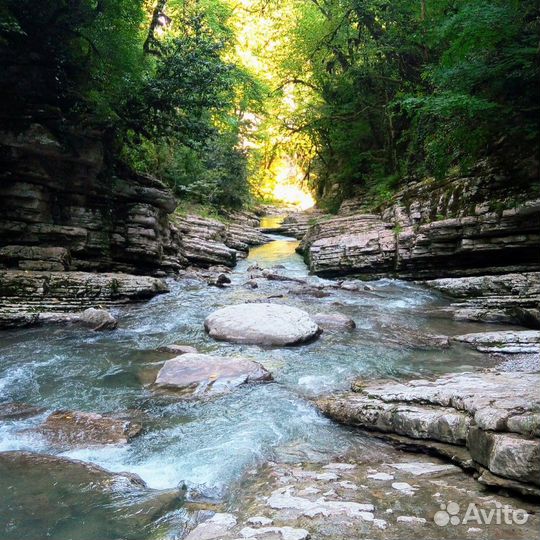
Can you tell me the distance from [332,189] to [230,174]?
6.17 m

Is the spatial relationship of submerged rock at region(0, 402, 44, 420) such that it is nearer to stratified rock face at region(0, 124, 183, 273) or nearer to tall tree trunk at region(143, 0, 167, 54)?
stratified rock face at region(0, 124, 183, 273)

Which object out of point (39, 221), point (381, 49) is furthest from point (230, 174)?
point (39, 221)

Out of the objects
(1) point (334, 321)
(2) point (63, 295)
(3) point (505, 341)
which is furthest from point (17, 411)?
(3) point (505, 341)

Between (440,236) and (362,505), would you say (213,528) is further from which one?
(440,236)

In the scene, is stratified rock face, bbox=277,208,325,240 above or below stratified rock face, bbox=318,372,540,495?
above

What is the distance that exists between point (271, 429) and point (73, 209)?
9445 millimetres

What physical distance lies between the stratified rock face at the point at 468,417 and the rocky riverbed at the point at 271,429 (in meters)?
0.01

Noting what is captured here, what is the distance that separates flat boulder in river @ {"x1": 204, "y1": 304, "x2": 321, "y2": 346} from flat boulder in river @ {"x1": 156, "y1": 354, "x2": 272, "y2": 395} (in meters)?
1.33

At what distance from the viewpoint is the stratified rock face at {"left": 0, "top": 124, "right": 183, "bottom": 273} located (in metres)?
9.94

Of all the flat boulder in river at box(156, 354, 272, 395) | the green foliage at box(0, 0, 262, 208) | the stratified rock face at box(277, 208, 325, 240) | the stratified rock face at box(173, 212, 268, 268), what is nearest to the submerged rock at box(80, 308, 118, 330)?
the flat boulder in river at box(156, 354, 272, 395)

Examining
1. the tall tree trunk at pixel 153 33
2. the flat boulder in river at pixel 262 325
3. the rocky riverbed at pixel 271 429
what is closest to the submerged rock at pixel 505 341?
the rocky riverbed at pixel 271 429

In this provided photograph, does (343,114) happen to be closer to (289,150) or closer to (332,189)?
(332,189)

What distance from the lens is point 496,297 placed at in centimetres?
945

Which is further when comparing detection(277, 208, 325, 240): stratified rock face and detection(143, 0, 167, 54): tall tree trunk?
detection(277, 208, 325, 240): stratified rock face
